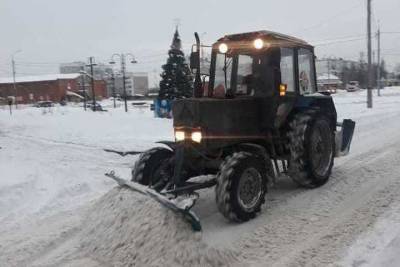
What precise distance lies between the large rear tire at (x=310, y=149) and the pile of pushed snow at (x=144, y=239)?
2751mm

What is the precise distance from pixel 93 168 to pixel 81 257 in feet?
17.2

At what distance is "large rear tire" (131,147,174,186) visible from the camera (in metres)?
7.58

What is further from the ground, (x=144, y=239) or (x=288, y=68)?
(x=288, y=68)

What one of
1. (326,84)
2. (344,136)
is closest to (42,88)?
(326,84)

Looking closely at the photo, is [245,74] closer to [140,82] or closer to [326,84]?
[326,84]

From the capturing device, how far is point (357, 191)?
8.37 metres

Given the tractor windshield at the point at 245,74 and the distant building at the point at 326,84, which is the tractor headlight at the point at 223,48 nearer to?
the tractor windshield at the point at 245,74

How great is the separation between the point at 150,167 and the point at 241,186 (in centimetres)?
151

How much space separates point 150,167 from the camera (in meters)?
7.68

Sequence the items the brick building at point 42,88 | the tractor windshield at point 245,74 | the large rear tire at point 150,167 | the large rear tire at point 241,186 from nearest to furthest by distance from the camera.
A: 1. the large rear tire at point 241,186
2. the large rear tire at point 150,167
3. the tractor windshield at point 245,74
4. the brick building at point 42,88

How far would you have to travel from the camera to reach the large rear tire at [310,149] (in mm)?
8124

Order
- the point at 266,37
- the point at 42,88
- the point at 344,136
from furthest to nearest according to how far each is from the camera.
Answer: the point at 42,88 < the point at 344,136 < the point at 266,37

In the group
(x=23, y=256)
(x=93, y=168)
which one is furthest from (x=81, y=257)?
(x=93, y=168)

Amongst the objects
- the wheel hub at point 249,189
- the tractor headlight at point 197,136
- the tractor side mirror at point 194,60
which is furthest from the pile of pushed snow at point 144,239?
the tractor side mirror at point 194,60
